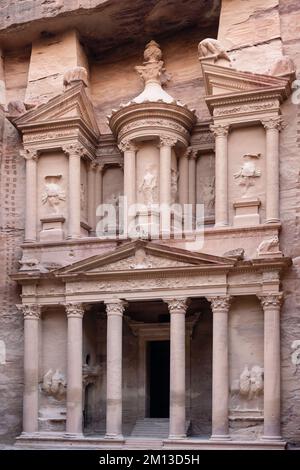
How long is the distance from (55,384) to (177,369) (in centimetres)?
317

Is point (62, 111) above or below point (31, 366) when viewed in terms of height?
above

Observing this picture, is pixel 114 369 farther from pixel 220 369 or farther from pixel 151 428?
pixel 220 369

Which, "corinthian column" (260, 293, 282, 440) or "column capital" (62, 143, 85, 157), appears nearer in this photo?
"corinthian column" (260, 293, 282, 440)

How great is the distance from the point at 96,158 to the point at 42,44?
11.5ft

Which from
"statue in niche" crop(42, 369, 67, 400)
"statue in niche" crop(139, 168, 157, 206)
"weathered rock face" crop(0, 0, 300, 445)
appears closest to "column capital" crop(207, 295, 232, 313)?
"weathered rock face" crop(0, 0, 300, 445)

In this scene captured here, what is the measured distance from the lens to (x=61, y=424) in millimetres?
18750

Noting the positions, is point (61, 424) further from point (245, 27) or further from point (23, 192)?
point (245, 27)

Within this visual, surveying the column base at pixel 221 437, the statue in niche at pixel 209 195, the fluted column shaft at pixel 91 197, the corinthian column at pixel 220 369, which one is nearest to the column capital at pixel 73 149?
the fluted column shaft at pixel 91 197

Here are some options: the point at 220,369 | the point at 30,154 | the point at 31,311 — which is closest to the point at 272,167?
the point at 220,369

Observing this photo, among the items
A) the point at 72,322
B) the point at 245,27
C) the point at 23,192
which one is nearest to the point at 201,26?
the point at 245,27

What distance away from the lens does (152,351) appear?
787 inches

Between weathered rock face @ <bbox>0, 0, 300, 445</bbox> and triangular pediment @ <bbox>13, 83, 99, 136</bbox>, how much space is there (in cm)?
65

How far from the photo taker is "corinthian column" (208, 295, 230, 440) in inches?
679

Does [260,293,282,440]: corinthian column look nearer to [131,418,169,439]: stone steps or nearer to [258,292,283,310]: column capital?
[258,292,283,310]: column capital
